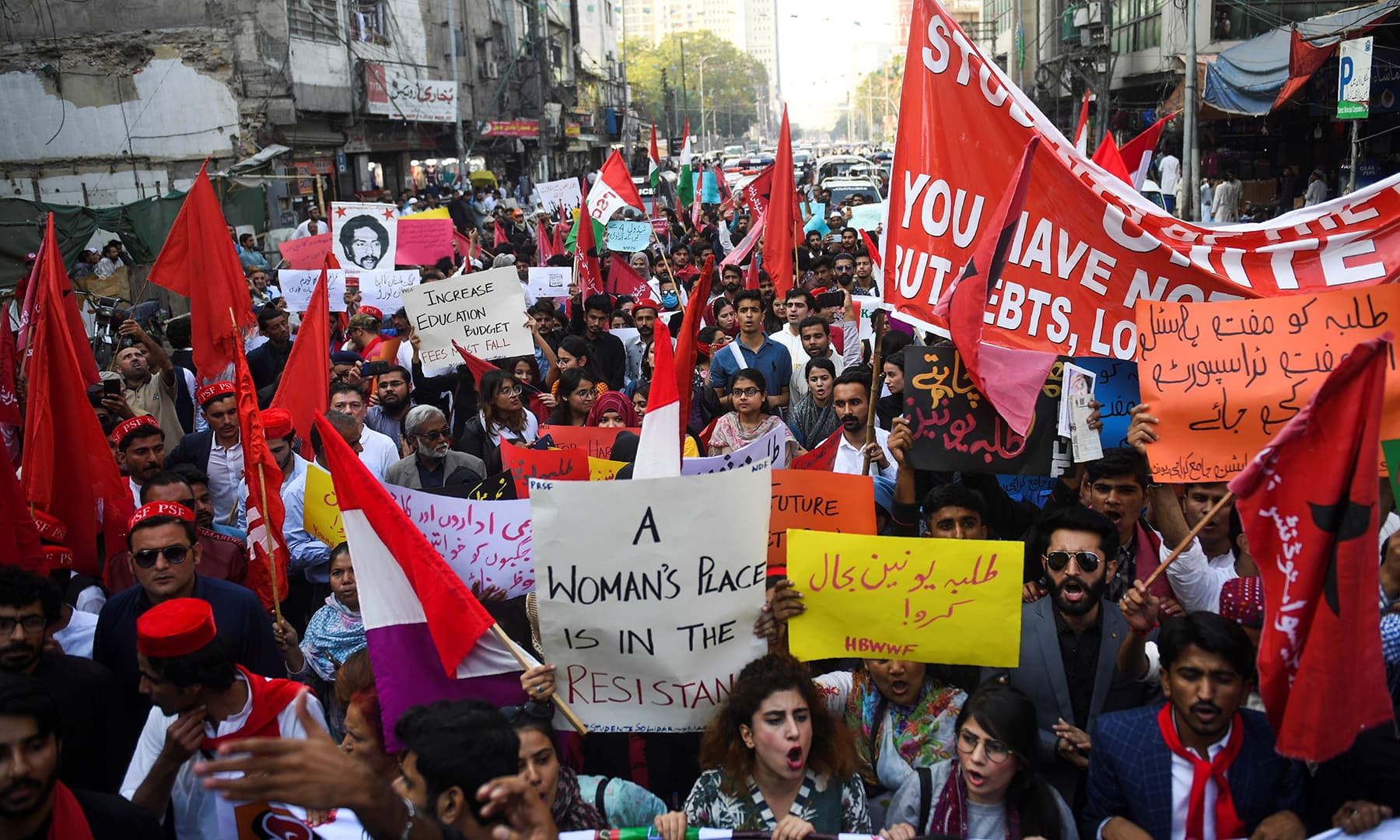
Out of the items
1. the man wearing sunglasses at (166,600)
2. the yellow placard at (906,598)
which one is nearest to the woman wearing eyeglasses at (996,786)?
the yellow placard at (906,598)

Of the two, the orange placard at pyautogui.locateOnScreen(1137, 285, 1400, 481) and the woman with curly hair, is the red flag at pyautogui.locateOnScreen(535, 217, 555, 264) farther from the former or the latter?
the woman with curly hair

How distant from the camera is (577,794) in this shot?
3.44 meters

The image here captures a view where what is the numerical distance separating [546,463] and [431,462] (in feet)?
3.54

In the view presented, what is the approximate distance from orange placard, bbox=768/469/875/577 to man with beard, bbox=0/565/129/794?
7.75ft

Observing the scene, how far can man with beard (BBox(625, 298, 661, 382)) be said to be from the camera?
950 cm

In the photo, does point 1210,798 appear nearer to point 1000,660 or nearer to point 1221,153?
point 1000,660

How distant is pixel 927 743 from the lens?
11.6 feet

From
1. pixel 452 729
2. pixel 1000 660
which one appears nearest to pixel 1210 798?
pixel 1000 660

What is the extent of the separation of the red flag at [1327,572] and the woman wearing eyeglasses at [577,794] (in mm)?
1765

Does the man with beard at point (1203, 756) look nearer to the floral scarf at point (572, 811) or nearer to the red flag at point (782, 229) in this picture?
the floral scarf at point (572, 811)

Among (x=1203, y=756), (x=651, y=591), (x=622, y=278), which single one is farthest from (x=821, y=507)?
(x=622, y=278)

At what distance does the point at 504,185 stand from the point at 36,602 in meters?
39.5

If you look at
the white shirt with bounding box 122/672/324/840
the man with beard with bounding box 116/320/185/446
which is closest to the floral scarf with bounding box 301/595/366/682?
the white shirt with bounding box 122/672/324/840

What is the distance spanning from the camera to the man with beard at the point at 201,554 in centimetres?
488
